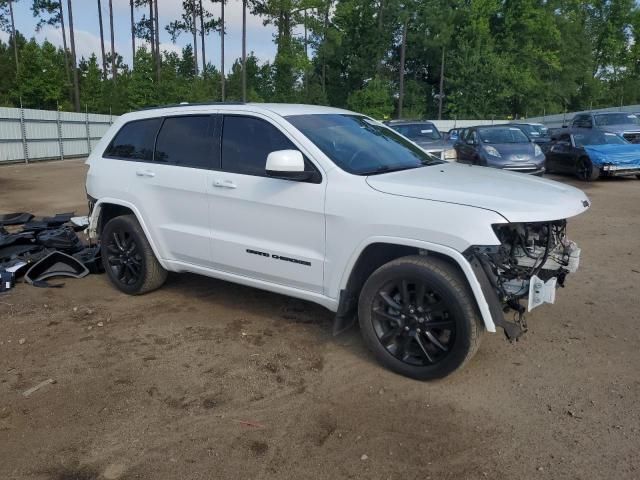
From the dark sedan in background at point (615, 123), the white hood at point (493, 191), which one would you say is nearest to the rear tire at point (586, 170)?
the dark sedan in background at point (615, 123)

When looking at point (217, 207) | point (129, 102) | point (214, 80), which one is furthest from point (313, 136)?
point (214, 80)

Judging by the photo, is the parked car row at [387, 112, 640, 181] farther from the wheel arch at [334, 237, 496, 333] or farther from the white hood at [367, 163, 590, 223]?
the wheel arch at [334, 237, 496, 333]

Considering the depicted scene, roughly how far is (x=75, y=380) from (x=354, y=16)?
192 feet

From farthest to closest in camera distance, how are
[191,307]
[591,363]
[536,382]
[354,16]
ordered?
[354,16], [191,307], [591,363], [536,382]

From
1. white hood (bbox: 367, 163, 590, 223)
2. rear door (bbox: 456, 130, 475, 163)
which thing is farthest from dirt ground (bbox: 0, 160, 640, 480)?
rear door (bbox: 456, 130, 475, 163)

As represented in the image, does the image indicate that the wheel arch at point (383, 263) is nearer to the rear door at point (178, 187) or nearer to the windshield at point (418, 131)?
the rear door at point (178, 187)

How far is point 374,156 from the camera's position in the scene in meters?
4.55

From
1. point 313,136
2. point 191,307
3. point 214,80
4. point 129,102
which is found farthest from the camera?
point 214,80

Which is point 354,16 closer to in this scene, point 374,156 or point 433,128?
point 433,128

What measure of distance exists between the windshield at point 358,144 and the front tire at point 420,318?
2.85 ft

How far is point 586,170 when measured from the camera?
15.4m

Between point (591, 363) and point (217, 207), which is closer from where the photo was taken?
point (591, 363)

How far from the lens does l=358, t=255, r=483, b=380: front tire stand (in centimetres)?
365

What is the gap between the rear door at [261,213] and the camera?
4238 millimetres
